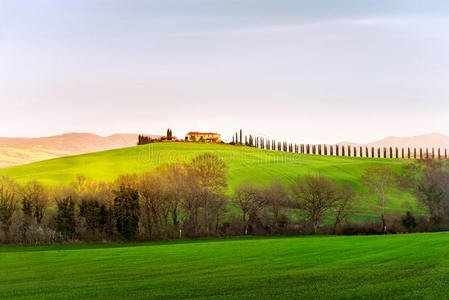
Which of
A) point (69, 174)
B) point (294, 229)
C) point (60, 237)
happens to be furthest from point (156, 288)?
point (69, 174)

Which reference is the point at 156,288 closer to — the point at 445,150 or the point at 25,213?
the point at 25,213

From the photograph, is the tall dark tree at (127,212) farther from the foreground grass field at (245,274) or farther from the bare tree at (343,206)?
the bare tree at (343,206)

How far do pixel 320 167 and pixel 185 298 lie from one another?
9434 centimetres

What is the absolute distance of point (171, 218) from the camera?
68.6m

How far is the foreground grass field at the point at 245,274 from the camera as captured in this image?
17391 mm

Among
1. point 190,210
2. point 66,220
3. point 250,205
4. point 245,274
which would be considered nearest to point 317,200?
point 250,205

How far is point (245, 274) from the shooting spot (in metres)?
21.8

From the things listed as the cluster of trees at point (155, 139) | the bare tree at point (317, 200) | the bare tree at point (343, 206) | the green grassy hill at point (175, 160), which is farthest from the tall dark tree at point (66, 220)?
the cluster of trees at point (155, 139)

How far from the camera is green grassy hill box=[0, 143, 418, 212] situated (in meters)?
95.1

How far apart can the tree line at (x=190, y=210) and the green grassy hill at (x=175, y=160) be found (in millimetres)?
13184

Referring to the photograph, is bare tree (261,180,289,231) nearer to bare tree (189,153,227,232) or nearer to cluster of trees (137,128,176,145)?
bare tree (189,153,227,232)

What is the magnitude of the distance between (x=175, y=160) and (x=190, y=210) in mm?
46781

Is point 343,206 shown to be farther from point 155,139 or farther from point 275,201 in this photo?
point 155,139

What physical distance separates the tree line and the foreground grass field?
2327 cm
